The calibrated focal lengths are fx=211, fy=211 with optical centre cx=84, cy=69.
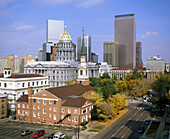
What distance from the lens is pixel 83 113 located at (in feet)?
195

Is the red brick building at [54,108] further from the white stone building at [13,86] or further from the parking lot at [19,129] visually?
the white stone building at [13,86]

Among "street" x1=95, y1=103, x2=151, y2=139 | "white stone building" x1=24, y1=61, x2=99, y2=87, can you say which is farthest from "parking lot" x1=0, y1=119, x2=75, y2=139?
"white stone building" x1=24, y1=61, x2=99, y2=87

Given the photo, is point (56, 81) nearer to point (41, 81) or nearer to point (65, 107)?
point (41, 81)

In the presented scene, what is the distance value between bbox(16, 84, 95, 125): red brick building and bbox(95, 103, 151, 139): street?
344 inches

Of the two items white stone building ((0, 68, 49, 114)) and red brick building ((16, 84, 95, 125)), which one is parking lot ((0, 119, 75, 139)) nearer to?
red brick building ((16, 84, 95, 125))

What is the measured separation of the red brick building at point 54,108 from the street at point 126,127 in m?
8.74

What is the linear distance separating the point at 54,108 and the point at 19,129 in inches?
433

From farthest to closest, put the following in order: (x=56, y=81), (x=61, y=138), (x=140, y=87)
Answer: (x=56, y=81) < (x=140, y=87) < (x=61, y=138)

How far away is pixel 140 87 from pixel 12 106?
6782 cm

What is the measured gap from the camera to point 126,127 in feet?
188

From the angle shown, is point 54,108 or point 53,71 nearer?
point 54,108

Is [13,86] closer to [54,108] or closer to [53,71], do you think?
[54,108]

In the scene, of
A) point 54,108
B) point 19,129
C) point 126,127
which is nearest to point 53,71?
point 54,108

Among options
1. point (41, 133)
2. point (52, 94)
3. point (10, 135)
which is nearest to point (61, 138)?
point (41, 133)
